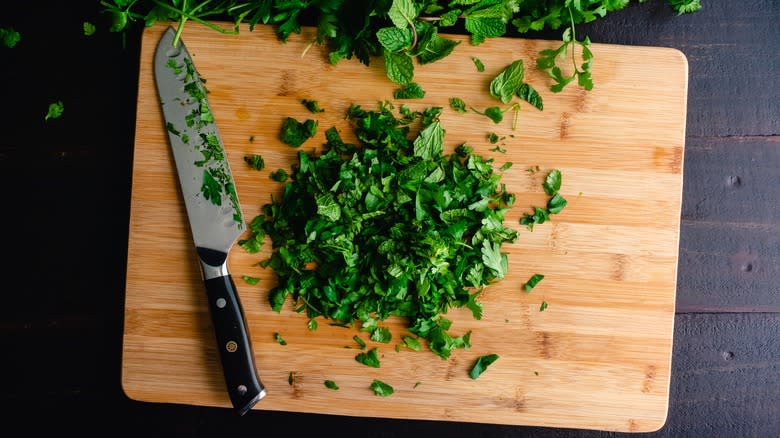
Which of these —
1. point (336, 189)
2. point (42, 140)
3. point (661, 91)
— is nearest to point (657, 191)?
point (661, 91)

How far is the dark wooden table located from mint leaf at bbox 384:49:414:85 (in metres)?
0.71

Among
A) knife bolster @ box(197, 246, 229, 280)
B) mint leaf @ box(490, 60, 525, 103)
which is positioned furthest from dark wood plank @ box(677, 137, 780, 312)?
knife bolster @ box(197, 246, 229, 280)

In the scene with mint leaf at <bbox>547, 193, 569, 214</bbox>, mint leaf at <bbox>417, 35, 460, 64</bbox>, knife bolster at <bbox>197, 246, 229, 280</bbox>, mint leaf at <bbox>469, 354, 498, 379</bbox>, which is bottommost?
mint leaf at <bbox>469, 354, 498, 379</bbox>

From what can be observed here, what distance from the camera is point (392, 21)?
61.7 inches

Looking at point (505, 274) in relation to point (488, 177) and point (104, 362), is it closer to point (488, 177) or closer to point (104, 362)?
point (488, 177)

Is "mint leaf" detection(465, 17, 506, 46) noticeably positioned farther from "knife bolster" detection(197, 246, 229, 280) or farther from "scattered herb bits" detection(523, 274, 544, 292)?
"knife bolster" detection(197, 246, 229, 280)

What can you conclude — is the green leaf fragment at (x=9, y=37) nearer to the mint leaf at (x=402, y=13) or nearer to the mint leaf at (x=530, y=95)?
the mint leaf at (x=402, y=13)

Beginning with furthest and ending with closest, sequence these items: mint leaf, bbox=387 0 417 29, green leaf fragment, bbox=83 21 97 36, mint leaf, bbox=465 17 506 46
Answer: green leaf fragment, bbox=83 21 97 36 < mint leaf, bbox=465 17 506 46 < mint leaf, bbox=387 0 417 29

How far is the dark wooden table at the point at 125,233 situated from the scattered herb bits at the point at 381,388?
218mm

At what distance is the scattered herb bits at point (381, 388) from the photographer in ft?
5.70

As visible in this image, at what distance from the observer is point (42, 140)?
6.25 feet

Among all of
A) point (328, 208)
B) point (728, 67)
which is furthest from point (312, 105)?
point (728, 67)

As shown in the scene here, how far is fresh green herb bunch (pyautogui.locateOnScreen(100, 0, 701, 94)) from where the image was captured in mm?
1622

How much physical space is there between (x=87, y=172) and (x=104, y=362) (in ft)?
2.30
